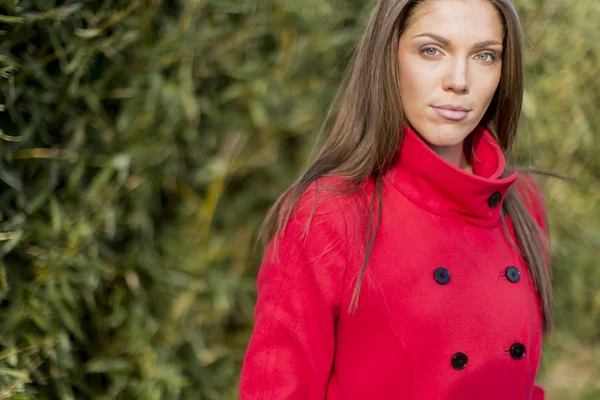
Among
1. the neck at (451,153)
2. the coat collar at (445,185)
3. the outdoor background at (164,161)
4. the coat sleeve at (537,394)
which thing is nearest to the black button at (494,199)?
the coat collar at (445,185)

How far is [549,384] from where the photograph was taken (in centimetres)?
311

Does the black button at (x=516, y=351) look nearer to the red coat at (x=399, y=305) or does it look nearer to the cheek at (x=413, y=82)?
the red coat at (x=399, y=305)

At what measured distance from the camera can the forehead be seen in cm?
128

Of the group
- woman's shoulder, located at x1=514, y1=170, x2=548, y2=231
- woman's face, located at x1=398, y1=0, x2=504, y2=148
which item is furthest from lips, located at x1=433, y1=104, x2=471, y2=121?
woman's shoulder, located at x1=514, y1=170, x2=548, y2=231

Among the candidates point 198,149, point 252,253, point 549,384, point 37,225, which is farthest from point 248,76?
point 549,384

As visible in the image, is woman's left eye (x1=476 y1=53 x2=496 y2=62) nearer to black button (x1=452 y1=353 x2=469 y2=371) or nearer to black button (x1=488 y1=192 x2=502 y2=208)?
black button (x1=488 y1=192 x2=502 y2=208)

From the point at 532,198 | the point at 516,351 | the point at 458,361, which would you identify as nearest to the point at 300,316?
the point at 458,361

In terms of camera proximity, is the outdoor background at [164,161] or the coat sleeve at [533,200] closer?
the coat sleeve at [533,200]

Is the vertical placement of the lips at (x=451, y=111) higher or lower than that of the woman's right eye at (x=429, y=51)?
lower

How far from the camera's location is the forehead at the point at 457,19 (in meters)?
1.28

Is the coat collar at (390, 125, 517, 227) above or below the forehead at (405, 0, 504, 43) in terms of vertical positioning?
below

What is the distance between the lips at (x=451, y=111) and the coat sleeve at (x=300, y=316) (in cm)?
25

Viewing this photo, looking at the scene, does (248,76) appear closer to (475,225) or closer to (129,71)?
(129,71)

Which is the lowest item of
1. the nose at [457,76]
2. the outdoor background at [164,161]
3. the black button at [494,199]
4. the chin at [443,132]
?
the outdoor background at [164,161]
